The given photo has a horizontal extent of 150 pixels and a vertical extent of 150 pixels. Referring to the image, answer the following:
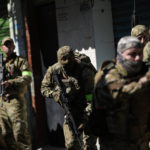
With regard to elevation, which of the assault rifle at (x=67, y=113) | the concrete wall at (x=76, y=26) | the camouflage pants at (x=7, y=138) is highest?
the concrete wall at (x=76, y=26)

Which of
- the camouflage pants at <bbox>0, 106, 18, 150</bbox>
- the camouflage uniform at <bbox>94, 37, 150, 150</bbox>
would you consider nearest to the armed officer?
the camouflage pants at <bbox>0, 106, 18, 150</bbox>

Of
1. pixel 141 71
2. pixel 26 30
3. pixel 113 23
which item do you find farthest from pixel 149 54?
pixel 26 30

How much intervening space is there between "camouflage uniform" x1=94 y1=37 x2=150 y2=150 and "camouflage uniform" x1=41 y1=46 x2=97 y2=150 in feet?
5.67

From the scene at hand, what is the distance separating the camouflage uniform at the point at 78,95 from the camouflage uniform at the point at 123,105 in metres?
1.73

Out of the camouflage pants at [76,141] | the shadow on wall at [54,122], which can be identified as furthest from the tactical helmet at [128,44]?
the shadow on wall at [54,122]

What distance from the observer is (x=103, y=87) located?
127 inches

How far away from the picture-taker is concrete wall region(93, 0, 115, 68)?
242 inches

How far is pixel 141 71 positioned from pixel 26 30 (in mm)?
4224

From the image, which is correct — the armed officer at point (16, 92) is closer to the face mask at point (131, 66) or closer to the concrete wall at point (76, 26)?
the concrete wall at point (76, 26)

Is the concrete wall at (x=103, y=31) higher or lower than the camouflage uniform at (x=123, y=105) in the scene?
higher

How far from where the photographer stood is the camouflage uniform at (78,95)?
5.11 m

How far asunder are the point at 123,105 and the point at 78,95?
202 cm

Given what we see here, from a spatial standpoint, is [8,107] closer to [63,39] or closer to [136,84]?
[63,39]

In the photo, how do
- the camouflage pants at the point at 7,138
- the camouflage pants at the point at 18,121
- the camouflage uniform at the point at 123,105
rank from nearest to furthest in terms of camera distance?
1. the camouflage uniform at the point at 123,105
2. the camouflage pants at the point at 18,121
3. the camouflage pants at the point at 7,138
